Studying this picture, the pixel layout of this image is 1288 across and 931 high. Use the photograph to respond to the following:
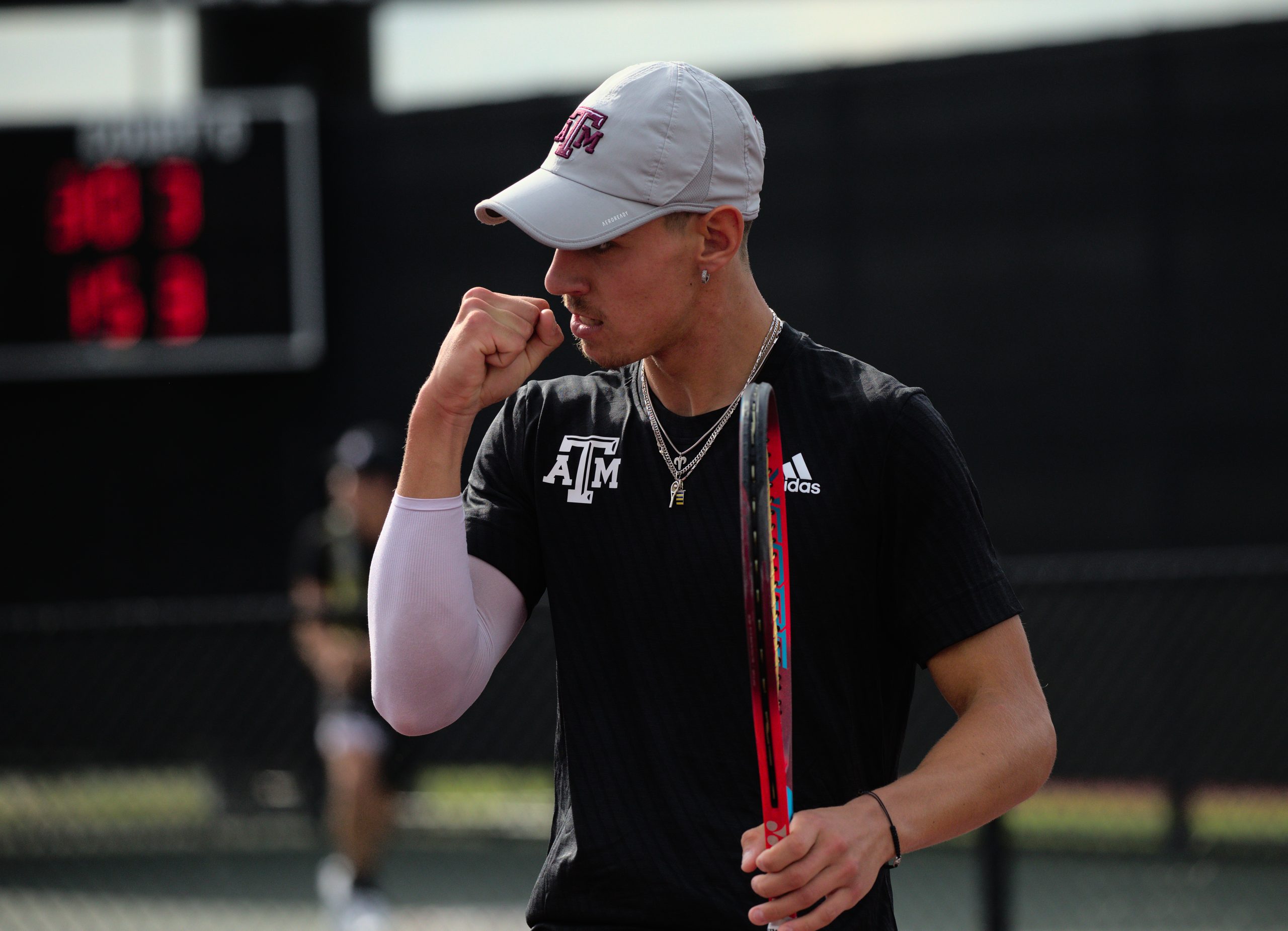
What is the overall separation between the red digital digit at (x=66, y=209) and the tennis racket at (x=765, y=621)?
7.07 m

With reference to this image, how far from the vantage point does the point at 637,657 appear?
1.94m

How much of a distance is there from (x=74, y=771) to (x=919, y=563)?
544 centimetres

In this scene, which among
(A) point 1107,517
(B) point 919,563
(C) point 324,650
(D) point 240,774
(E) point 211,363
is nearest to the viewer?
(B) point 919,563

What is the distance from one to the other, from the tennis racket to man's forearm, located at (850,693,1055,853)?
101mm

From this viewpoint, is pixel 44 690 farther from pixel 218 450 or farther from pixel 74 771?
pixel 218 450

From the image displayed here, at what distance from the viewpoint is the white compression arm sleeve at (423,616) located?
6.29ft

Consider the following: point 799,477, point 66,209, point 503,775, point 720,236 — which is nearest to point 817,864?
point 799,477

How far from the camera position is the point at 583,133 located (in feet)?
6.47

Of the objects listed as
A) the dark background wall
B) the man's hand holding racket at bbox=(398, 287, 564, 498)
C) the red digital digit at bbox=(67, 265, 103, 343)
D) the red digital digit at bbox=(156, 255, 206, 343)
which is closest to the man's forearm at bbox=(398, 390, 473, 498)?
the man's hand holding racket at bbox=(398, 287, 564, 498)

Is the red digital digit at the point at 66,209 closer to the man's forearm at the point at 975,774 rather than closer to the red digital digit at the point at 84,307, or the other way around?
the red digital digit at the point at 84,307

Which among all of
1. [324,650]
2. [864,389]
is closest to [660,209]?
[864,389]

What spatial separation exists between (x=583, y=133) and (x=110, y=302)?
6.60 metres

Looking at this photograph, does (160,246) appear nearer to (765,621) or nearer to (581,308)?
(581,308)

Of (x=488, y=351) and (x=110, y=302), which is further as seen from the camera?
(x=110, y=302)
